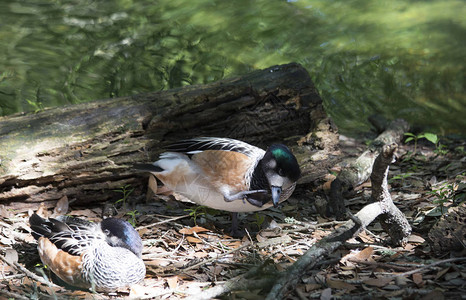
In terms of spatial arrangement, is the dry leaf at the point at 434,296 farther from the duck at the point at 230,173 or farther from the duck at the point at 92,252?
the duck at the point at 92,252

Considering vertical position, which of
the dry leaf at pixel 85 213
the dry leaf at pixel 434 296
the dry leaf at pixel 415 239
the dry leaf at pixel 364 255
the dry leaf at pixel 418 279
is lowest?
the dry leaf at pixel 85 213

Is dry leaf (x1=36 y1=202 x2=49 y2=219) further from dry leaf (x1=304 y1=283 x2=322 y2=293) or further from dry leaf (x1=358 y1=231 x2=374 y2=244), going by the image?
dry leaf (x1=358 y1=231 x2=374 y2=244)

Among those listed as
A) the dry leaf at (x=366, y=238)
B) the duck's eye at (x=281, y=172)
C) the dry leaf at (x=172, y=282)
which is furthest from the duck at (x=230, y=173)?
the dry leaf at (x=172, y=282)

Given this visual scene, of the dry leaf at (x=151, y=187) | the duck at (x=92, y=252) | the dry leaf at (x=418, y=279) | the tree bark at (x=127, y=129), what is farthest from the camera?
the dry leaf at (x=151, y=187)

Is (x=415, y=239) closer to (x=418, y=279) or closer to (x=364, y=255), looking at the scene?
(x=364, y=255)

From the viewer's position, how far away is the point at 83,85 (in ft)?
22.1

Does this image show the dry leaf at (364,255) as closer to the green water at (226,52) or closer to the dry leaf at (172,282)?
the dry leaf at (172,282)

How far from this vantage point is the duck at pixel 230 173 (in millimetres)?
3594

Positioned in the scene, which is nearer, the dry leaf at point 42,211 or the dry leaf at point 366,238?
the dry leaf at point 366,238

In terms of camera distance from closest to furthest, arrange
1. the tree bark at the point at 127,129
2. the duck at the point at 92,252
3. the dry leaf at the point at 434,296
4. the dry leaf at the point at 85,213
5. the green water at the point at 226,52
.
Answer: the dry leaf at the point at 434,296 < the duck at the point at 92,252 < the tree bark at the point at 127,129 < the dry leaf at the point at 85,213 < the green water at the point at 226,52

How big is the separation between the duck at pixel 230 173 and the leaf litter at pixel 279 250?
0.26m

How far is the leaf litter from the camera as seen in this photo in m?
2.86

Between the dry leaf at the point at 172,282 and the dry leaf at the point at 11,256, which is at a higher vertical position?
the dry leaf at the point at 11,256

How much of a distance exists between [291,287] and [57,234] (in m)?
1.52
